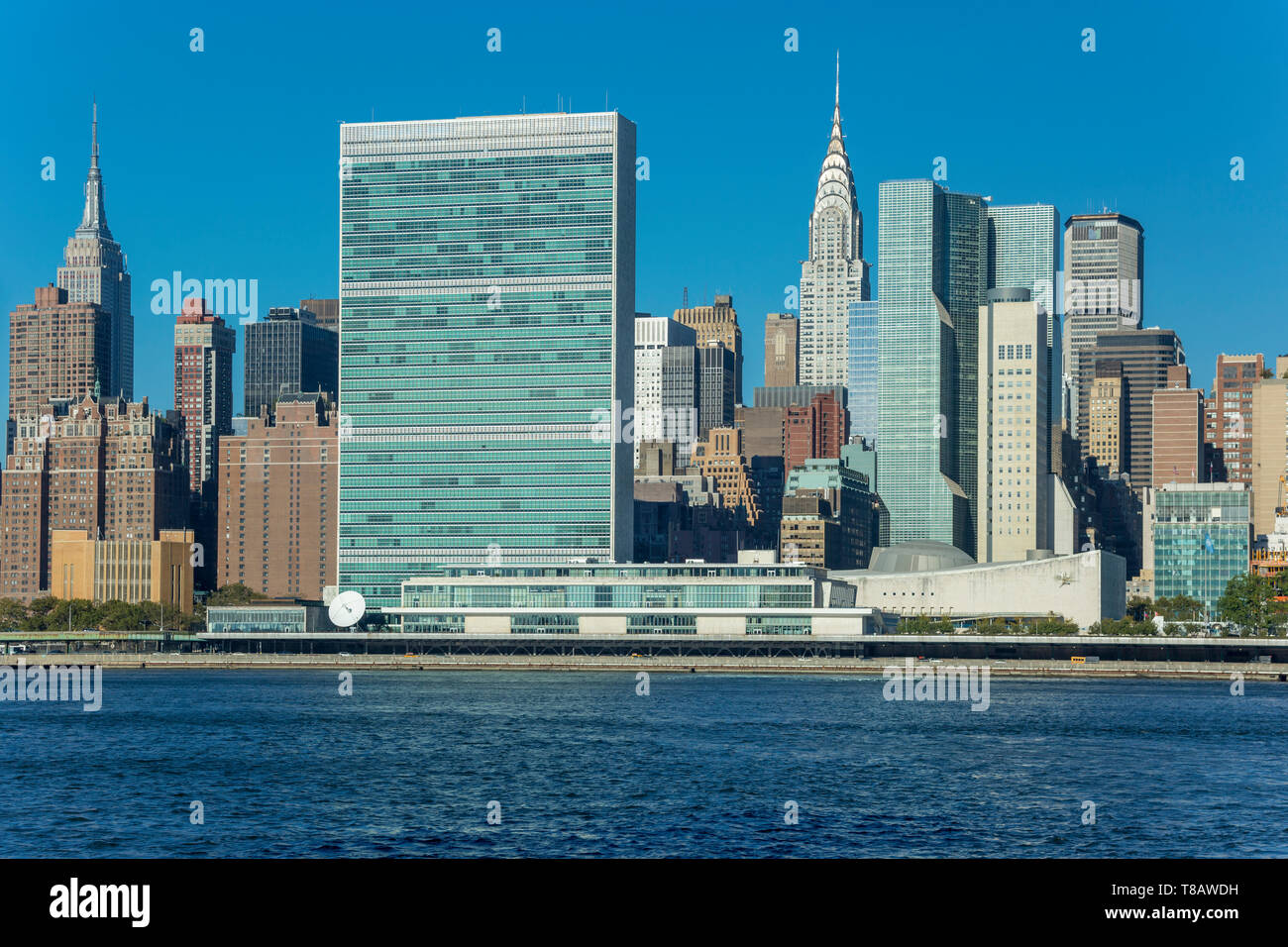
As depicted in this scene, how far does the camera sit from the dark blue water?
161 feet

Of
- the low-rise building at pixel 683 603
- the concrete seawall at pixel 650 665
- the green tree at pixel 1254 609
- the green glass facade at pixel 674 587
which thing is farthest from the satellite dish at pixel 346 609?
the green tree at pixel 1254 609

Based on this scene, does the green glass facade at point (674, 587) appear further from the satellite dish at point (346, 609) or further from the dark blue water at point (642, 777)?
the dark blue water at point (642, 777)

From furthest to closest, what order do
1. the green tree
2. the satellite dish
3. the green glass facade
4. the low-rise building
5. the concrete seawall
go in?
1. the satellite dish
2. the green glass facade
3. the green tree
4. the low-rise building
5. the concrete seawall

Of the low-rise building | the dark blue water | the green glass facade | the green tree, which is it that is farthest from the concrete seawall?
the dark blue water

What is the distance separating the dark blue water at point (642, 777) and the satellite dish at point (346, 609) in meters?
71.6

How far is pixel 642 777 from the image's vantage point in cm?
6550

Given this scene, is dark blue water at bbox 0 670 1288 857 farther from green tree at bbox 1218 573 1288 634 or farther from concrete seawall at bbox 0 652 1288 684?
green tree at bbox 1218 573 1288 634

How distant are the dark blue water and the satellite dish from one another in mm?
71649

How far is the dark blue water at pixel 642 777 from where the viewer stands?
49.0 m

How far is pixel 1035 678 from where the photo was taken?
160625 mm

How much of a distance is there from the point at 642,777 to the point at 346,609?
134m
